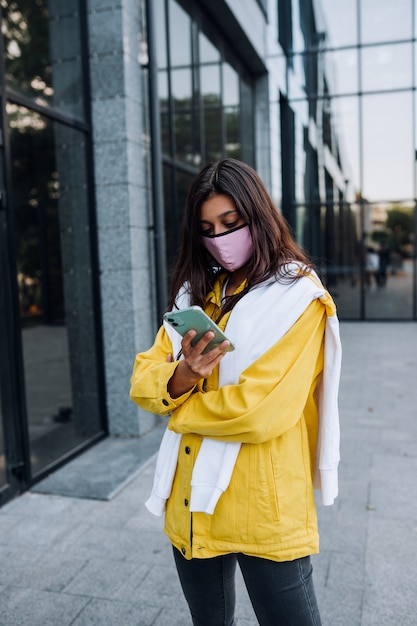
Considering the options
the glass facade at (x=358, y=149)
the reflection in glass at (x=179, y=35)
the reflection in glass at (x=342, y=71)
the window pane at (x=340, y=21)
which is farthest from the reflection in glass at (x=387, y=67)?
the reflection in glass at (x=179, y=35)

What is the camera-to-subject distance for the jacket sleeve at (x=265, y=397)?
1.61 metres

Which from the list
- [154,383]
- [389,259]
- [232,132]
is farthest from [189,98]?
[389,259]

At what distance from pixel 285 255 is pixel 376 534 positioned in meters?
2.62

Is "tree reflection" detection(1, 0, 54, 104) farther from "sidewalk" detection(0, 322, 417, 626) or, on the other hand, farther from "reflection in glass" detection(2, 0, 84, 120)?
"sidewalk" detection(0, 322, 417, 626)

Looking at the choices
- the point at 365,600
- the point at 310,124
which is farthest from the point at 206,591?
the point at 310,124

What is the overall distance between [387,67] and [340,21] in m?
1.58

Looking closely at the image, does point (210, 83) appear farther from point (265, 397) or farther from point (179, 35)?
point (265, 397)

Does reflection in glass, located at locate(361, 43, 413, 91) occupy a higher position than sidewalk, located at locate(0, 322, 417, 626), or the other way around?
reflection in glass, located at locate(361, 43, 413, 91)

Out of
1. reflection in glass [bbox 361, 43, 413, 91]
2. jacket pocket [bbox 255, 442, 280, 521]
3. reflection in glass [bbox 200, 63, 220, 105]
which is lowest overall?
jacket pocket [bbox 255, 442, 280, 521]

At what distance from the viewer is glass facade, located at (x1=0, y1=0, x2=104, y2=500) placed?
17.3ft

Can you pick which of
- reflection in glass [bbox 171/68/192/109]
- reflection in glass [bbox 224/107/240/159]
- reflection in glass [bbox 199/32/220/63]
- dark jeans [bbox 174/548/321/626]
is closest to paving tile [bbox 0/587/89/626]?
dark jeans [bbox 174/548/321/626]

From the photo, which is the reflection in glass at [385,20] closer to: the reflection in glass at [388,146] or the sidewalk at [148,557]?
the reflection in glass at [388,146]

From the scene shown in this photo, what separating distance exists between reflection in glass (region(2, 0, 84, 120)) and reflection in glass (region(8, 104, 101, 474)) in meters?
0.27

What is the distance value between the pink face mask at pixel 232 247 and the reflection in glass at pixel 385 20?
46.6 ft
